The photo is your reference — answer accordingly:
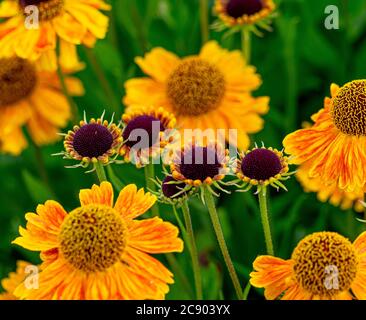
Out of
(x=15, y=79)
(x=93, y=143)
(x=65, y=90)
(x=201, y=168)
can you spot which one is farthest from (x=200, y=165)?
(x=15, y=79)

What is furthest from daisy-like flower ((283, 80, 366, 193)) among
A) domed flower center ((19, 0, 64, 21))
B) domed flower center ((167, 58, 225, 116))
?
domed flower center ((19, 0, 64, 21))

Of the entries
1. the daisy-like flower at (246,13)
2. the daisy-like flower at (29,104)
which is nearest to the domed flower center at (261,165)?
the daisy-like flower at (246,13)

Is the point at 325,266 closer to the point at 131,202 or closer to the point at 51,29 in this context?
the point at 131,202

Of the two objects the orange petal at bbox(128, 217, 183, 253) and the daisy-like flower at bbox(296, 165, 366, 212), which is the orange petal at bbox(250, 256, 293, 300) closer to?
the orange petal at bbox(128, 217, 183, 253)

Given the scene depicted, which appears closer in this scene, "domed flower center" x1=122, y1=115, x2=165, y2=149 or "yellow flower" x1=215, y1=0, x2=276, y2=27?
"domed flower center" x1=122, y1=115, x2=165, y2=149
